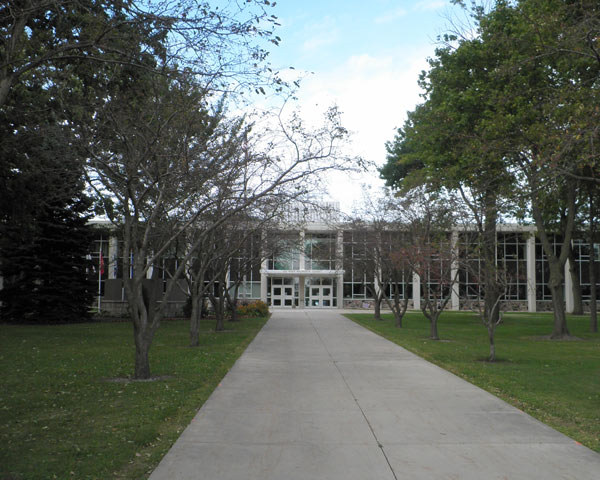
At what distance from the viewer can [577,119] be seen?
11.8 meters

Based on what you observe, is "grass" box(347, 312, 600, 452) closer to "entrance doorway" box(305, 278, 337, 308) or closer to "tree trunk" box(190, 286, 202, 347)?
"tree trunk" box(190, 286, 202, 347)

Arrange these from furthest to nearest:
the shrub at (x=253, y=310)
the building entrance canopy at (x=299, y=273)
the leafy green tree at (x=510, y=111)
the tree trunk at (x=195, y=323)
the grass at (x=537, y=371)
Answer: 1. the building entrance canopy at (x=299, y=273)
2. the shrub at (x=253, y=310)
3. the tree trunk at (x=195, y=323)
4. the leafy green tree at (x=510, y=111)
5. the grass at (x=537, y=371)

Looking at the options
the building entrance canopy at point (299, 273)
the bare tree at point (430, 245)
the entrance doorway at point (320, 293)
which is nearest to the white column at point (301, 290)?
the entrance doorway at point (320, 293)

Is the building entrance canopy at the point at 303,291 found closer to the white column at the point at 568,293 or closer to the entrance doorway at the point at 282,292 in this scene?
the entrance doorway at the point at 282,292

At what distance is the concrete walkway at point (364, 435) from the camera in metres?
5.49

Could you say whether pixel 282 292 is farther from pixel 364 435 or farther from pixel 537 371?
pixel 364 435

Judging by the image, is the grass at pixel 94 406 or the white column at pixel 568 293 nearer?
the grass at pixel 94 406

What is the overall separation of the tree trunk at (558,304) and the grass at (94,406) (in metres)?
12.9

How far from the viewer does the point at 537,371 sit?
41.7 feet

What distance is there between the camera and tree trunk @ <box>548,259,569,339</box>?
73.6ft

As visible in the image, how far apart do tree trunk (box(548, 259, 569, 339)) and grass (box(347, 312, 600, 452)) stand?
728 mm

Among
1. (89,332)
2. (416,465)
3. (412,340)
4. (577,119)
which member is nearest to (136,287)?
(416,465)

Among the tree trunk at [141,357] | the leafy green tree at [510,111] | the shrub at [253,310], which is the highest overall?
the leafy green tree at [510,111]

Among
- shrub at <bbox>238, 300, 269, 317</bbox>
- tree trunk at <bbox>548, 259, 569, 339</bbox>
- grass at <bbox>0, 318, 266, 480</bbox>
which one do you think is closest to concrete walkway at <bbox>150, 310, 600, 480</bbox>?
grass at <bbox>0, 318, 266, 480</bbox>
